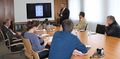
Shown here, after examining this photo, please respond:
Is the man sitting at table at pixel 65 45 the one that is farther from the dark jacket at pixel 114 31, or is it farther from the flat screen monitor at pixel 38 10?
the flat screen monitor at pixel 38 10

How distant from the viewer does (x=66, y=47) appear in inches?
72.2

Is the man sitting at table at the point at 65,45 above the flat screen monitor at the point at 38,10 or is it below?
below

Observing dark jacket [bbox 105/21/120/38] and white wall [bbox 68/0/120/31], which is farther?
white wall [bbox 68/0/120/31]

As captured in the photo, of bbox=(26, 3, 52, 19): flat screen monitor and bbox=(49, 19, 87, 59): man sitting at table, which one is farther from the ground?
bbox=(26, 3, 52, 19): flat screen monitor

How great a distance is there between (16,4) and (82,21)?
4.53m

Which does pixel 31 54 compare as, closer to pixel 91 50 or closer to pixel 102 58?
pixel 91 50

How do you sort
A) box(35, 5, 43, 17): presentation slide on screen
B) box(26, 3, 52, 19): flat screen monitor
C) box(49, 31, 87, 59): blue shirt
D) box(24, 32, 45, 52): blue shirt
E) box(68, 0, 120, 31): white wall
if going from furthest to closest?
1. box(35, 5, 43, 17): presentation slide on screen
2. box(26, 3, 52, 19): flat screen monitor
3. box(68, 0, 120, 31): white wall
4. box(24, 32, 45, 52): blue shirt
5. box(49, 31, 87, 59): blue shirt

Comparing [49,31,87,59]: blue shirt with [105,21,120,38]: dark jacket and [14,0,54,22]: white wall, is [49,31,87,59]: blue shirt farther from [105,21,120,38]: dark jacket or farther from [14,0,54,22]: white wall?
[14,0,54,22]: white wall

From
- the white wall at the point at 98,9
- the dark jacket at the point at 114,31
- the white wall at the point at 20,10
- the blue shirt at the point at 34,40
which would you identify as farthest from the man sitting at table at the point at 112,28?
the white wall at the point at 20,10

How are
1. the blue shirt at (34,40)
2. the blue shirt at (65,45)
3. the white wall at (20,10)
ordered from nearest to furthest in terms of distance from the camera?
1. the blue shirt at (65,45)
2. the blue shirt at (34,40)
3. the white wall at (20,10)

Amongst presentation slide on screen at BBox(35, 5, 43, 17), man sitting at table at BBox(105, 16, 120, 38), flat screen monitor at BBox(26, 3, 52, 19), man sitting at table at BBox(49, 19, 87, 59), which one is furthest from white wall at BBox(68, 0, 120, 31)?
man sitting at table at BBox(49, 19, 87, 59)

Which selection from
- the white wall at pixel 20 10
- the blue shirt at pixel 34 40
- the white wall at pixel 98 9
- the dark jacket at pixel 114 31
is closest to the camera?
the blue shirt at pixel 34 40

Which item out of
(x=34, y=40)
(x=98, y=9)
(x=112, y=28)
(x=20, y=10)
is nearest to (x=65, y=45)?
(x=34, y=40)

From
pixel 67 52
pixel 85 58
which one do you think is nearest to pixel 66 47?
pixel 67 52
